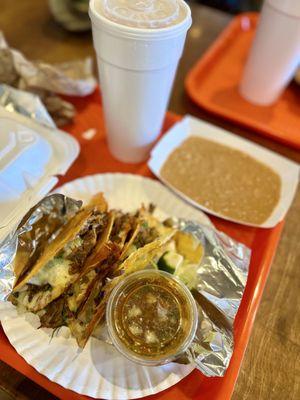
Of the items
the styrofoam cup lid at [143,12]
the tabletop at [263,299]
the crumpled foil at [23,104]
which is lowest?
the tabletop at [263,299]

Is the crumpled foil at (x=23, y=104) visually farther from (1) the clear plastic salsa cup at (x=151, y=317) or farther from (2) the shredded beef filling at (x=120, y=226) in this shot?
(1) the clear plastic salsa cup at (x=151, y=317)

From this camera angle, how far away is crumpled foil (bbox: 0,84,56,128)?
1179 millimetres

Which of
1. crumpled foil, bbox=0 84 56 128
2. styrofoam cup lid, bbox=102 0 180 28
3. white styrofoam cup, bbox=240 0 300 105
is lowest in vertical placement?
crumpled foil, bbox=0 84 56 128

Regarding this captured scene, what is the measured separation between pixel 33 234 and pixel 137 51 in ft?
1.89

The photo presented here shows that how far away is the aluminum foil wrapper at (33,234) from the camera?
2.81 feet

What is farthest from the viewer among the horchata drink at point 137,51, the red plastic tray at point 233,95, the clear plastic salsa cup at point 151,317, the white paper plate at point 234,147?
the red plastic tray at point 233,95

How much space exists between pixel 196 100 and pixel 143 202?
671mm

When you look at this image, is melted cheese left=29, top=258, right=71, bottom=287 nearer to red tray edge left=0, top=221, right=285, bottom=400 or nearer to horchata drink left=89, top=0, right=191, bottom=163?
red tray edge left=0, top=221, right=285, bottom=400

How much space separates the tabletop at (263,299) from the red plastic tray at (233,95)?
0.14 ft

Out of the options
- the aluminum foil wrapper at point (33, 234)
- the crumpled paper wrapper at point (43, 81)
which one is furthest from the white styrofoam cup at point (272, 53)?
the aluminum foil wrapper at point (33, 234)

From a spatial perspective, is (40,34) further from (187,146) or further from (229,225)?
(229,225)

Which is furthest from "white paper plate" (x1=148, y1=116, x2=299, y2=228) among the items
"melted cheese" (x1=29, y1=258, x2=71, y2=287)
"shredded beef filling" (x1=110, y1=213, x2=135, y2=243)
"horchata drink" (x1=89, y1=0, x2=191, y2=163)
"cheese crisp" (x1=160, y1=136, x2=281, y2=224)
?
"melted cheese" (x1=29, y1=258, x2=71, y2=287)

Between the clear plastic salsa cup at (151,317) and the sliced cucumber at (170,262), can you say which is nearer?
the clear plastic salsa cup at (151,317)

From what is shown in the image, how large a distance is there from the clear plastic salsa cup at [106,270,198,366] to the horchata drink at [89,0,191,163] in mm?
551
